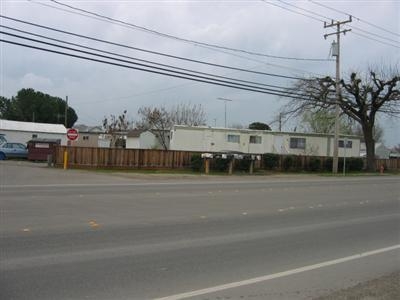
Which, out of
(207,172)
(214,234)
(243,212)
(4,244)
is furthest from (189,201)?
(207,172)

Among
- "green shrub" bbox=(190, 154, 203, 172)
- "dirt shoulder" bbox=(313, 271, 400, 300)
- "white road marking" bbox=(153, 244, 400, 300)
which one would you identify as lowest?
"white road marking" bbox=(153, 244, 400, 300)

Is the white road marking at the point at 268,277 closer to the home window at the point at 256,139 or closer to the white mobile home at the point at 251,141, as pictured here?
the white mobile home at the point at 251,141

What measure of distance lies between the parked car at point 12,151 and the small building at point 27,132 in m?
13.2

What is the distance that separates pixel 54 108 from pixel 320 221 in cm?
9582

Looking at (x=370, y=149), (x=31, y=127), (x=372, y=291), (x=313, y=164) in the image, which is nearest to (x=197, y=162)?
(x=313, y=164)

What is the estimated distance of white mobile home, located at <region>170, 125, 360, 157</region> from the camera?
45.1 meters

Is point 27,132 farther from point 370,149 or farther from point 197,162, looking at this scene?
point 370,149

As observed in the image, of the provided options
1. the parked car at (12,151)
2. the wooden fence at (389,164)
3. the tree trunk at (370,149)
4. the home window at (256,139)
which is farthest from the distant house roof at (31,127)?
the wooden fence at (389,164)

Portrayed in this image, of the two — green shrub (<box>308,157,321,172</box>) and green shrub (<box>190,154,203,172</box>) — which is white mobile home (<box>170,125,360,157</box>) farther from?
green shrub (<box>190,154,203,172</box>)

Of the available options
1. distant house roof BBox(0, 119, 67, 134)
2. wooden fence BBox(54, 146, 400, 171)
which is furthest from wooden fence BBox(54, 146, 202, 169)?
distant house roof BBox(0, 119, 67, 134)

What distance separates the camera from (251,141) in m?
48.4

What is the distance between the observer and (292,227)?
11.8 m

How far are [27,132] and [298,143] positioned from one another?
31.6 meters

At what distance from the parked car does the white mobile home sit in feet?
42.1
